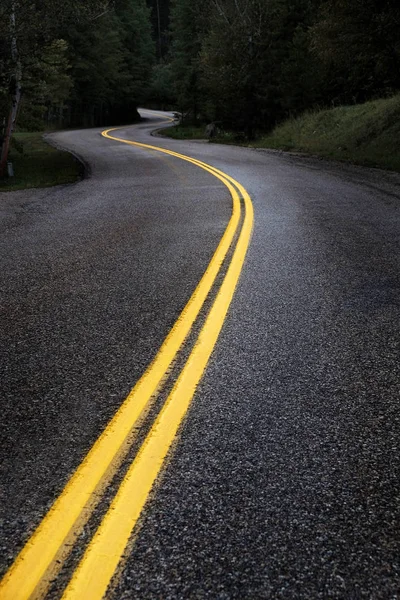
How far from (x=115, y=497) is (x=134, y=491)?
8 centimetres

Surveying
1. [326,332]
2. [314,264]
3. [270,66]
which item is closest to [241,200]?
[314,264]

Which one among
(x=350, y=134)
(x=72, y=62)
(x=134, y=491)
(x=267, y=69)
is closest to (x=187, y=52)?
(x=72, y=62)

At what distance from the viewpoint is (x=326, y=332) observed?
4.00m

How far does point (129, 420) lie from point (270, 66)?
29.3m

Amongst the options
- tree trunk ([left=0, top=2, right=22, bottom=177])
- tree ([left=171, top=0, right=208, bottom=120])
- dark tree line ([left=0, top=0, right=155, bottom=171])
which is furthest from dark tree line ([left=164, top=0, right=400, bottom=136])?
tree trunk ([left=0, top=2, right=22, bottom=177])

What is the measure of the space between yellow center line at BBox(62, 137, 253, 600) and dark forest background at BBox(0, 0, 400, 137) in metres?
14.4

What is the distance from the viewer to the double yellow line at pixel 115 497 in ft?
5.82

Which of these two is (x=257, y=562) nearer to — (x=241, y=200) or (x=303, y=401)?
(x=303, y=401)

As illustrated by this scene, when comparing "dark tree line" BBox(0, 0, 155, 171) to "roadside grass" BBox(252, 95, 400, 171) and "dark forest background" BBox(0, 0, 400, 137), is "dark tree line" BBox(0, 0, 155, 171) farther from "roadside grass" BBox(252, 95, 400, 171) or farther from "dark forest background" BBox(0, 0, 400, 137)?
"roadside grass" BBox(252, 95, 400, 171)

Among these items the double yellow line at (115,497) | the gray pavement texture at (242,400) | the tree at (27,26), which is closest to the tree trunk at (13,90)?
the tree at (27,26)

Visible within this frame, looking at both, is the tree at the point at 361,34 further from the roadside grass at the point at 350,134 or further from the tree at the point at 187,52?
the tree at the point at 187,52

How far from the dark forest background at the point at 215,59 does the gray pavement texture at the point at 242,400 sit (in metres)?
10.2

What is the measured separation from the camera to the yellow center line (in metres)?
1.77

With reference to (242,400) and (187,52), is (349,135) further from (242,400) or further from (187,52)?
(187,52)
